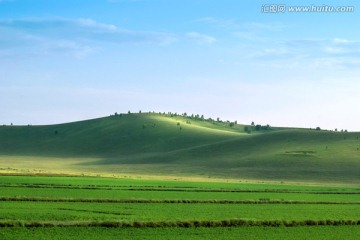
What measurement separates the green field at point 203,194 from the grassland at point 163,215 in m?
0.05

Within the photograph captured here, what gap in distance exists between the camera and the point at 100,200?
39.3m

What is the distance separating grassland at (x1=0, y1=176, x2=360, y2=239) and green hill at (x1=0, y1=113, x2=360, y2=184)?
41.8 metres

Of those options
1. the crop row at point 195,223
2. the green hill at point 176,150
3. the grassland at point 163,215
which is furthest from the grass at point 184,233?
the green hill at point 176,150

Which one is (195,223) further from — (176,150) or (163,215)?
(176,150)

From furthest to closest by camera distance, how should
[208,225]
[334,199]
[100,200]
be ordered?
[334,199] < [100,200] < [208,225]

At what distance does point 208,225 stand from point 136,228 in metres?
3.66

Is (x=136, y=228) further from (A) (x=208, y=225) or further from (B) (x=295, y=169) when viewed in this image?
(B) (x=295, y=169)

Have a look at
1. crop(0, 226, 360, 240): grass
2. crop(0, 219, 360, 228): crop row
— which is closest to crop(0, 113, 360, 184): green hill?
crop(0, 219, 360, 228): crop row

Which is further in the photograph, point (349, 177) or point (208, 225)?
point (349, 177)

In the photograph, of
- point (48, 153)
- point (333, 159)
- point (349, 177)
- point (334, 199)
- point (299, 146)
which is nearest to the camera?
point (334, 199)

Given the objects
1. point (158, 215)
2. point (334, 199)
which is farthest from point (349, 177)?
point (158, 215)

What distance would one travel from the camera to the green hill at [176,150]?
302 ft

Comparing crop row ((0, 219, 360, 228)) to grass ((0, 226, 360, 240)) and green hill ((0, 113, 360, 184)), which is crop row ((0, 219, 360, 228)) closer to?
grass ((0, 226, 360, 240))

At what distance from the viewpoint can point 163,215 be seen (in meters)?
32.5
